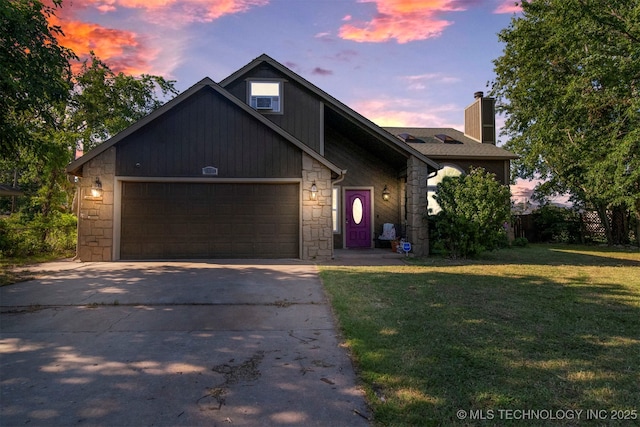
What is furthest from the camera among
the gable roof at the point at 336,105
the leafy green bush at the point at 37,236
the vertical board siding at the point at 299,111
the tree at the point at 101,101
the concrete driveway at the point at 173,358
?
the tree at the point at 101,101

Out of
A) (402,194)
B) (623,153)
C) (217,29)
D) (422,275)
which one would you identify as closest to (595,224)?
(623,153)

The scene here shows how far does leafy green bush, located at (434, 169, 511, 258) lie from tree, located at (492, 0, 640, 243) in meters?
5.48

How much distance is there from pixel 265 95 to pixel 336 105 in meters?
2.80

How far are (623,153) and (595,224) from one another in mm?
8696

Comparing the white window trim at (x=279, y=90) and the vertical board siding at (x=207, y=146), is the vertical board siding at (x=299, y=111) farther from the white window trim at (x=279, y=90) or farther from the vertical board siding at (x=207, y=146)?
the vertical board siding at (x=207, y=146)

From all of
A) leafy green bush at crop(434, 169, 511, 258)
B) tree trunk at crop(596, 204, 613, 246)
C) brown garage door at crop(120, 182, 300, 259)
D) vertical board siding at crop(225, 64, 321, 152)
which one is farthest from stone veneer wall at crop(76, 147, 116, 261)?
tree trunk at crop(596, 204, 613, 246)

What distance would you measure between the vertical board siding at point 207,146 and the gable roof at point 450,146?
6335 mm

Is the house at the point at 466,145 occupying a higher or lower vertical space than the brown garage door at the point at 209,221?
higher

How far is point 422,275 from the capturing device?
7941 millimetres

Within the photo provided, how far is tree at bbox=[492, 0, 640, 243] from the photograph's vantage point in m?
12.3

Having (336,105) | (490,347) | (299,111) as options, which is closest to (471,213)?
(336,105)

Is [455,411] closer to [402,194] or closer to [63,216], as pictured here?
[402,194]

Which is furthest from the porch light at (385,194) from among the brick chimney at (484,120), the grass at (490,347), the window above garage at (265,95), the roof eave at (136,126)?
the roof eave at (136,126)

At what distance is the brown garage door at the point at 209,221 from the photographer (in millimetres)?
10453
